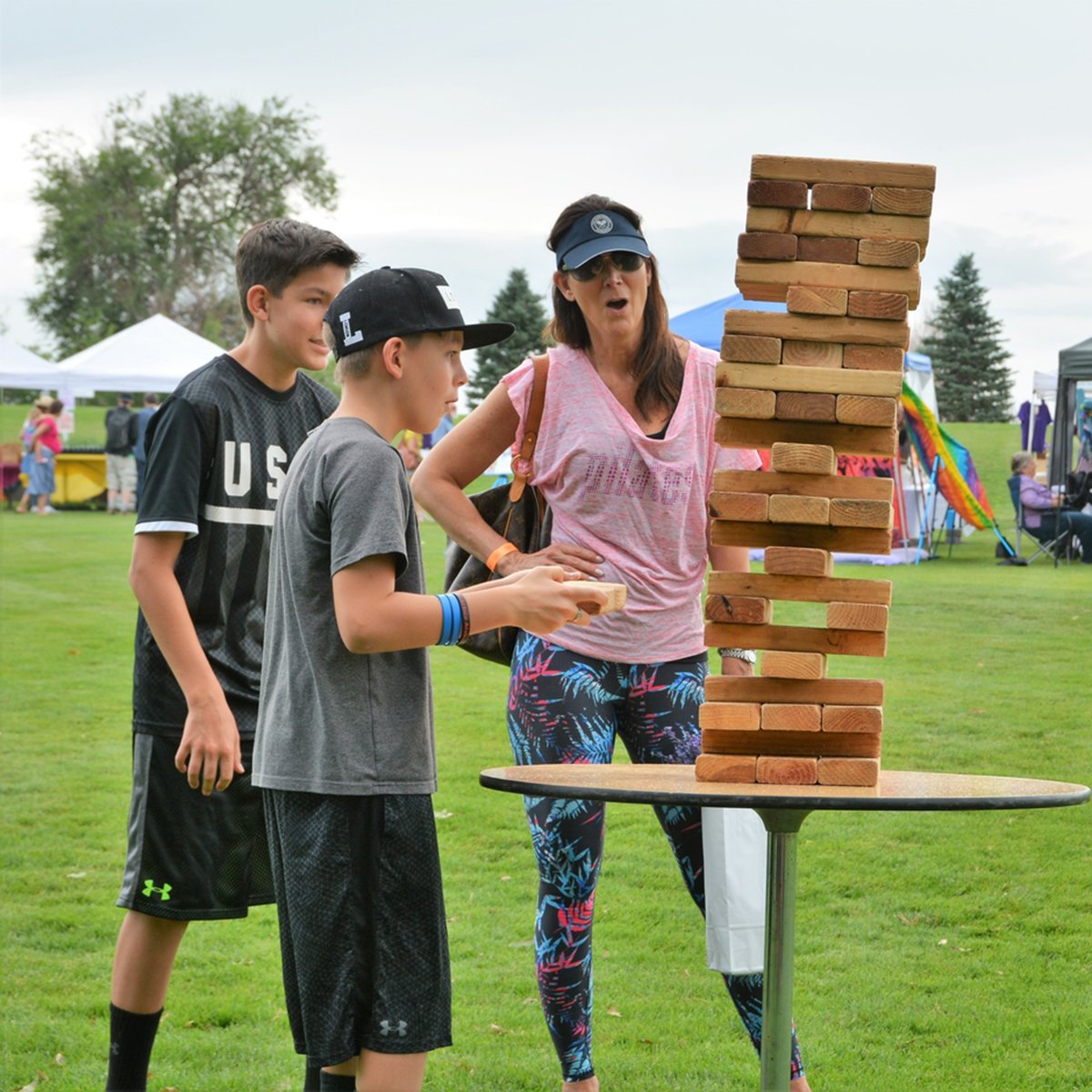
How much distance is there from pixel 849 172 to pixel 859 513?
56cm

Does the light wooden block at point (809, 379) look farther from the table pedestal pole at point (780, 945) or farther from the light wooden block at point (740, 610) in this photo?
the table pedestal pole at point (780, 945)

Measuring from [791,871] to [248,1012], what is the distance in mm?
2643

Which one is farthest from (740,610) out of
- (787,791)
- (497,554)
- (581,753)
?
(497,554)

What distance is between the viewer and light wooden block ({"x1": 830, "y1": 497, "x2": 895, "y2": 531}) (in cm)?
236

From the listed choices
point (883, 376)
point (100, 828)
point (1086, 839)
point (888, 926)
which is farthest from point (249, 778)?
point (1086, 839)

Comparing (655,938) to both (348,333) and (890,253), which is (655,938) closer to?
(348,333)

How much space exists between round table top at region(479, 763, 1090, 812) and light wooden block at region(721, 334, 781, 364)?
0.67 metres

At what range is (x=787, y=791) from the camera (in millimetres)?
2201

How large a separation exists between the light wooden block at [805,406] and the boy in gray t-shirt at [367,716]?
418 mm

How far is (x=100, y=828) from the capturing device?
21.7 ft

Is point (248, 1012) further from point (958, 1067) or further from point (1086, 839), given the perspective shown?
point (1086, 839)

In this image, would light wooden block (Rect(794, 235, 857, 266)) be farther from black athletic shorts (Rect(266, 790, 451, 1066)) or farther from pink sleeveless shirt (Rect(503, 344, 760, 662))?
black athletic shorts (Rect(266, 790, 451, 1066))

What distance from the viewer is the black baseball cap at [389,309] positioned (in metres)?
2.64

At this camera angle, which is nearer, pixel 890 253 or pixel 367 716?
pixel 890 253
